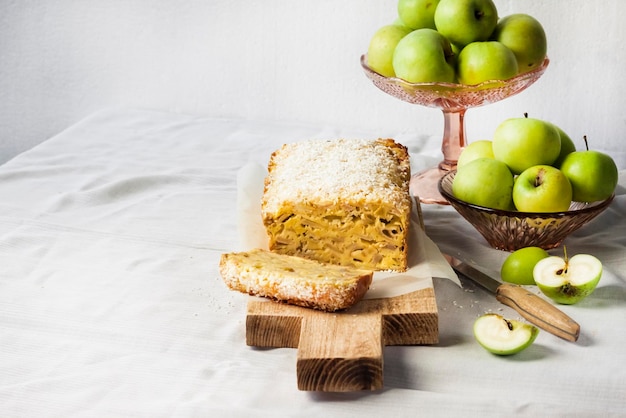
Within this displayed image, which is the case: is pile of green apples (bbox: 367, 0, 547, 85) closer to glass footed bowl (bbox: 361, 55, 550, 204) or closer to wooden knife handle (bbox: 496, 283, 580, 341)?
glass footed bowl (bbox: 361, 55, 550, 204)

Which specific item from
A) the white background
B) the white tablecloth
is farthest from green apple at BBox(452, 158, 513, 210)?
the white background

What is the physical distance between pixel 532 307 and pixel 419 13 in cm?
77

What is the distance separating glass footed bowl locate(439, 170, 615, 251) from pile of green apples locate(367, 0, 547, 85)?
276mm

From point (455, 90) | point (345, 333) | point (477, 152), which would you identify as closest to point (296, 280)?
point (345, 333)

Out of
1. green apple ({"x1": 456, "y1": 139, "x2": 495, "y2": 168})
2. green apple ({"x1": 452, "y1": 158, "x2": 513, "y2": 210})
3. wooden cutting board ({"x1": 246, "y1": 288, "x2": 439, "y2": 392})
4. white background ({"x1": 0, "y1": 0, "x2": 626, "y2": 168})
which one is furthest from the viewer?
white background ({"x1": 0, "y1": 0, "x2": 626, "y2": 168})

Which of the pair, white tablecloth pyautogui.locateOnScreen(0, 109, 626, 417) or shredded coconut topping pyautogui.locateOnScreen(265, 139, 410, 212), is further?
shredded coconut topping pyautogui.locateOnScreen(265, 139, 410, 212)

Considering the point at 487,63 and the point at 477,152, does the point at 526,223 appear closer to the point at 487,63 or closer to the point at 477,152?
the point at 477,152

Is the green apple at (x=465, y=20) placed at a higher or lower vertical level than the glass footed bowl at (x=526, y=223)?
higher

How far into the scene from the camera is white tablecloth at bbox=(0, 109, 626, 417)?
1.04 meters

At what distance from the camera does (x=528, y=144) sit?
142 cm

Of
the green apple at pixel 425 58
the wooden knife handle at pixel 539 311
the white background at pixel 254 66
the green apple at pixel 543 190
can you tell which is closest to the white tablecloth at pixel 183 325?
the wooden knife handle at pixel 539 311

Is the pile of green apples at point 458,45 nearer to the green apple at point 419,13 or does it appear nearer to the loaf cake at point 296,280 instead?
the green apple at point 419,13

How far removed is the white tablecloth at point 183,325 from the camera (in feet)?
3.40

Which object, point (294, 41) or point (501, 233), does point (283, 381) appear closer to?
point (501, 233)
